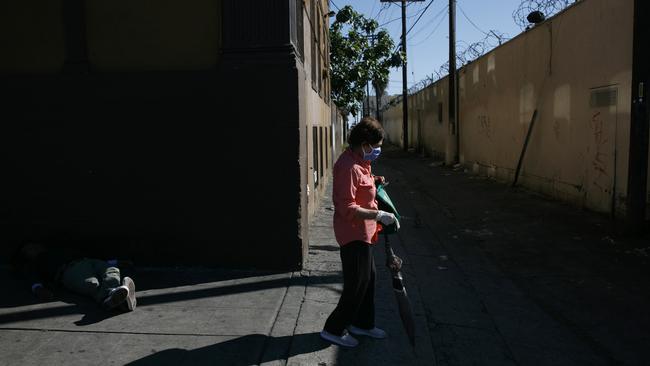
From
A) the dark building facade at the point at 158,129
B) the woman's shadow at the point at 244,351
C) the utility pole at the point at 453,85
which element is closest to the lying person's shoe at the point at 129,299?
the woman's shadow at the point at 244,351

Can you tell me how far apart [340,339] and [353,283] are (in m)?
0.44

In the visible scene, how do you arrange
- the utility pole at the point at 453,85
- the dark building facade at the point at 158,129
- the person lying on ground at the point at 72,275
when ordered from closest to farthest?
the person lying on ground at the point at 72,275, the dark building facade at the point at 158,129, the utility pole at the point at 453,85

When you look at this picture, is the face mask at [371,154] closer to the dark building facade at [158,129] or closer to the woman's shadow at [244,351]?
the woman's shadow at [244,351]

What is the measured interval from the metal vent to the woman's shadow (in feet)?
22.4

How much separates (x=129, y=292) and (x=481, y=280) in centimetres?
358

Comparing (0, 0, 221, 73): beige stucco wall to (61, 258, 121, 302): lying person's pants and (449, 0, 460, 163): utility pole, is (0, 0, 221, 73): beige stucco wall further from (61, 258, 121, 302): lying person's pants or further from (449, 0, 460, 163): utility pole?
(449, 0, 460, 163): utility pole

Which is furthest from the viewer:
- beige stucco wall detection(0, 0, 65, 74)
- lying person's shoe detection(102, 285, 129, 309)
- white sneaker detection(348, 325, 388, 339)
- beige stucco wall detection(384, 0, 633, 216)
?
beige stucco wall detection(384, 0, 633, 216)

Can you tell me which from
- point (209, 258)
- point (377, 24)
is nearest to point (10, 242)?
point (209, 258)

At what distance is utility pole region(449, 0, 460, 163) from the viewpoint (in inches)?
798

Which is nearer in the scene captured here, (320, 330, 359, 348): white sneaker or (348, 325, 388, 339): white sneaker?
(320, 330, 359, 348): white sneaker

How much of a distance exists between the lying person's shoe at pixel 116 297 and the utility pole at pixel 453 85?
678 inches

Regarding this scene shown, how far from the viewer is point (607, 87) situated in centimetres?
895

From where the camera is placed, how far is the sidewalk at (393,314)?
3.89m

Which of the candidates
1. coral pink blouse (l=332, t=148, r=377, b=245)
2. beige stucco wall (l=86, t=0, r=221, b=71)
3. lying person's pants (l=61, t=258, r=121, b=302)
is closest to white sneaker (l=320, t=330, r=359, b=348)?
coral pink blouse (l=332, t=148, r=377, b=245)
